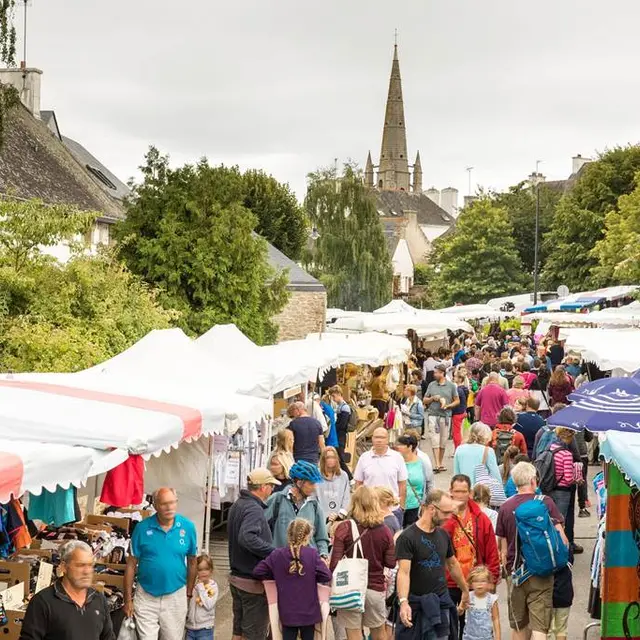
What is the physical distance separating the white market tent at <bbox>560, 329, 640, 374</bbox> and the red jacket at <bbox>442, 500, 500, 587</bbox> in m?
8.11

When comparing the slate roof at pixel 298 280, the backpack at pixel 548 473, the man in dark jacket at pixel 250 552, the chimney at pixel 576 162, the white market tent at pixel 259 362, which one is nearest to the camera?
the man in dark jacket at pixel 250 552

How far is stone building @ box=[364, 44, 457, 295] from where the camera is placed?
117312 millimetres

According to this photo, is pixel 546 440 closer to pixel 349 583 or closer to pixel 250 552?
pixel 349 583

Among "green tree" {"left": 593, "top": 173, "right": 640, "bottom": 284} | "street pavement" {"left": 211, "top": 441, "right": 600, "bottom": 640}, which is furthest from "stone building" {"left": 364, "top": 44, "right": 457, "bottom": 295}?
"street pavement" {"left": 211, "top": 441, "right": 600, "bottom": 640}

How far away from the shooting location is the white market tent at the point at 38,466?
5.95 meters

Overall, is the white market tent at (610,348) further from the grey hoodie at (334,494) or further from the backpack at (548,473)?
the grey hoodie at (334,494)

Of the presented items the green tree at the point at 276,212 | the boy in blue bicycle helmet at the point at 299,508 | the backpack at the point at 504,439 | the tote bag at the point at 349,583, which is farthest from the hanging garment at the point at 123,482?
the green tree at the point at 276,212

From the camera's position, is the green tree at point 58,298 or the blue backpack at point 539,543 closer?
the blue backpack at point 539,543

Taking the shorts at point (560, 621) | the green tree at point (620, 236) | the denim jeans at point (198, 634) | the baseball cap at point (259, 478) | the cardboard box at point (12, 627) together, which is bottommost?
the denim jeans at point (198, 634)

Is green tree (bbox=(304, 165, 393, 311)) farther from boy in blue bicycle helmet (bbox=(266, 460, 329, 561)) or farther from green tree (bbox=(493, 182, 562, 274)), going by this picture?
boy in blue bicycle helmet (bbox=(266, 460, 329, 561))

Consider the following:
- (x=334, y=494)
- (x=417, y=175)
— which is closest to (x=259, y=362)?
(x=334, y=494)

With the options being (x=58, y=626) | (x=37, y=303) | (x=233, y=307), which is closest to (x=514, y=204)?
(x=233, y=307)

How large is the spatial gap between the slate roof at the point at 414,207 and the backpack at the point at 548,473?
129 meters

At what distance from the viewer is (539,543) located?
28.6 feet
